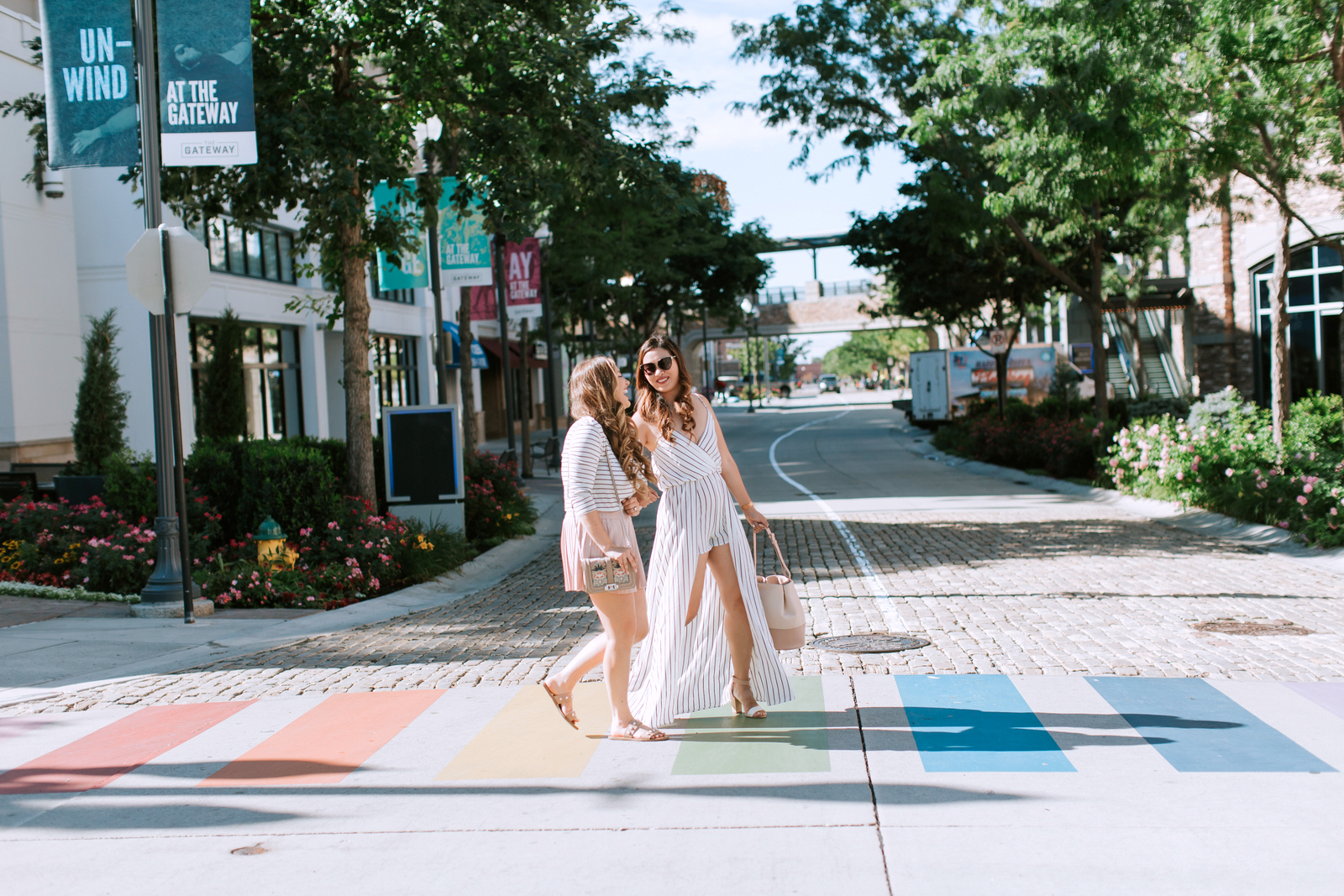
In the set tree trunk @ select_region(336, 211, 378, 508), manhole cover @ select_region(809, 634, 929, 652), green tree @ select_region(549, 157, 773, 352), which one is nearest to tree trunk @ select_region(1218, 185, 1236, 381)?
green tree @ select_region(549, 157, 773, 352)

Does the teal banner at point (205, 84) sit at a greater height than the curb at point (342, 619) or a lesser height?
greater

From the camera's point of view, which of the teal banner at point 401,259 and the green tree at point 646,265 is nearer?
Result: the teal banner at point 401,259

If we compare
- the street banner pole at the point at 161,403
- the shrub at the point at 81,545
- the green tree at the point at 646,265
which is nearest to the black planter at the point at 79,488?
the shrub at the point at 81,545

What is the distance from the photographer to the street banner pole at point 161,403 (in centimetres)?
900

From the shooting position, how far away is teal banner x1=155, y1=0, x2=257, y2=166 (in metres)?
9.32

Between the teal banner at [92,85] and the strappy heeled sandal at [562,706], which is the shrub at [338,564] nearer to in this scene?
the teal banner at [92,85]

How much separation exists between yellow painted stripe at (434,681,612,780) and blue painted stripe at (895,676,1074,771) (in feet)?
4.92

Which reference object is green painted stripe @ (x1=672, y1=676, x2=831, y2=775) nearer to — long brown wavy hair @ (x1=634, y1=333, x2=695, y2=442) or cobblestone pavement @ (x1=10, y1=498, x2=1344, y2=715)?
cobblestone pavement @ (x1=10, y1=498, x2=1344, y2=715)

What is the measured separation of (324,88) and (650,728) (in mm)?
9273

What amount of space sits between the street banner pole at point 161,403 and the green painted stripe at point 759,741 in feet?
16.8

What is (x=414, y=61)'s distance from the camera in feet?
39.2

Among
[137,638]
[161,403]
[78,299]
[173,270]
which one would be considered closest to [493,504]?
[161,403]

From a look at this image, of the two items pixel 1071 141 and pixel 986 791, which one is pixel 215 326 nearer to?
pixel 1071 141

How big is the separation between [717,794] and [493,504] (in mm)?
9752
